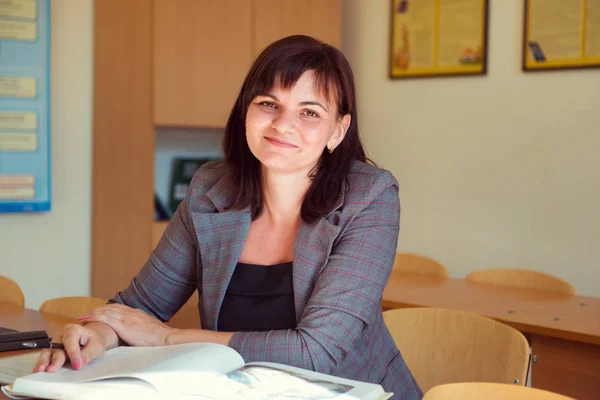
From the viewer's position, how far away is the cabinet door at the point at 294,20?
4203mm

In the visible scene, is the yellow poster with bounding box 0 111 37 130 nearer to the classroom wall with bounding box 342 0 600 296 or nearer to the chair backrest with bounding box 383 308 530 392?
the classroom wall with bounding box 342 0 600 296

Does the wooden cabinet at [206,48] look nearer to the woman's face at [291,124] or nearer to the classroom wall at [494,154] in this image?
the classroom wall at [494,154]

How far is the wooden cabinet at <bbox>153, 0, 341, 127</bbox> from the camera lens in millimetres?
3883

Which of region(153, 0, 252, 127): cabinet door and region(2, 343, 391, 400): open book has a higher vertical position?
region(153, 0, 252, 127): cabinet door

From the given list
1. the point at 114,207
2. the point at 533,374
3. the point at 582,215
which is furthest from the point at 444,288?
the point at 114,207

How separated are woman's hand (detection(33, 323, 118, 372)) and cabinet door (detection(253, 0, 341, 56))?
9.37ft

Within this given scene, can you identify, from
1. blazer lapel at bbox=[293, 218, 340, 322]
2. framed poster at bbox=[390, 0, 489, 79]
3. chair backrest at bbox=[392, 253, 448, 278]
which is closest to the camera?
blazer lapel at bbox=[293, 218, 340, 322]

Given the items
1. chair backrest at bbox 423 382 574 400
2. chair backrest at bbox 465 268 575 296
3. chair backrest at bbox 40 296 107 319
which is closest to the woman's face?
chair backrest at bbox 423 382 574 400

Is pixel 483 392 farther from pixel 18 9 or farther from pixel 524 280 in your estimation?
pixel 18 9

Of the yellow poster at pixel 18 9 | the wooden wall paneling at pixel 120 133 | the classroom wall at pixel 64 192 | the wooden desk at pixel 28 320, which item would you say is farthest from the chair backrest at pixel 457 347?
the yellow poster at pixel 18 9

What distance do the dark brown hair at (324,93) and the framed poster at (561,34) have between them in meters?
2.17

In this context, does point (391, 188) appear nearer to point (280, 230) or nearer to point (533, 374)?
point (280, 230)

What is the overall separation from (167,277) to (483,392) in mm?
855

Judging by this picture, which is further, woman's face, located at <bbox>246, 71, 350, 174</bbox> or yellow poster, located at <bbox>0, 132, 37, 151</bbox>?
yellow poster, located at <bbox>0, 132, 37, 151</bbox>
